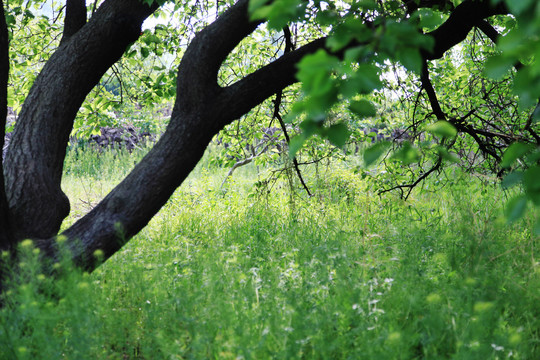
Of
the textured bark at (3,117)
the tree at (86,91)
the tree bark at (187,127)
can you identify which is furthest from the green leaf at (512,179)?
the textured bark at (3,117)

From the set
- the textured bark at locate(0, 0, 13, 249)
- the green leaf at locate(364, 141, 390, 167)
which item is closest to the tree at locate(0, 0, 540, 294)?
the textured bark at locate(0, 0, 13, 249)

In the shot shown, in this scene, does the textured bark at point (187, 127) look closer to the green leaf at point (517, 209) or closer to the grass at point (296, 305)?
the grass at point (296, 305)

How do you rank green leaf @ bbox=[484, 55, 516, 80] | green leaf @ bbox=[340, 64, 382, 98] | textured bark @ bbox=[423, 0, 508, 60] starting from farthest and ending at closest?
textured bark @ bbox=[423, 0, 508, 60]
green leaf @ bbox=[340, 64, 382, 98]
green leaf @ bbox=[484, 55, 516, 80]

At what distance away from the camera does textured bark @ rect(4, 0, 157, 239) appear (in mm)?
2914

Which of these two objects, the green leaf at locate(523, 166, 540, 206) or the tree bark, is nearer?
the green leaf at locate(523, 166, 540, 206)

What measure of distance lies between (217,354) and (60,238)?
110 cm

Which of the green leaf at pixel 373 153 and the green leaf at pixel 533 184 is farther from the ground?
the green leaf at pixel 373 153

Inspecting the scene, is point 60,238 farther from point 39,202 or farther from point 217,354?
point 217,354

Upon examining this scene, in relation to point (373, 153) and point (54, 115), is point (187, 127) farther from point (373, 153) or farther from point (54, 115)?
point (373, 153)

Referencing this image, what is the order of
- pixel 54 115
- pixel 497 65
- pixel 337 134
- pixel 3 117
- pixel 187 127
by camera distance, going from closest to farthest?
pixel 497 65 → pixel 337 134 → pixel 3 117 → pixel 187 127 → pixel 54 115

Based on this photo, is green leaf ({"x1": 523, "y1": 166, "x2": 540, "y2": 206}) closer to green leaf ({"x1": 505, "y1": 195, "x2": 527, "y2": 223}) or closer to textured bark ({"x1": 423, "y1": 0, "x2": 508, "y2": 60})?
green leaf ({"x1": 505, "y1": 195, "x2": 527, "y2": 223})

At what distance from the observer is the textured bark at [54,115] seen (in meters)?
2.91

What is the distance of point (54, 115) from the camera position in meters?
3.14

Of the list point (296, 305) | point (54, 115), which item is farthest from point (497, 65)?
point (54, 115)
